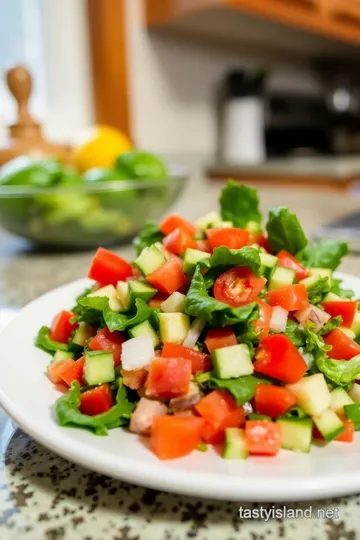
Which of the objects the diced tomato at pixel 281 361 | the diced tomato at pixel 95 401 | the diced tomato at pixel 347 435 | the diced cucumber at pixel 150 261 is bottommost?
the diced tomato at pixel 347 435

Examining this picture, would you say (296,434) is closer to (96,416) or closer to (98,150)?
(96,416)

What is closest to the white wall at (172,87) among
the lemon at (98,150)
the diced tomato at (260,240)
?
the lemon at (98,150)

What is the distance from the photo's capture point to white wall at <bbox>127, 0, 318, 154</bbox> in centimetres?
280

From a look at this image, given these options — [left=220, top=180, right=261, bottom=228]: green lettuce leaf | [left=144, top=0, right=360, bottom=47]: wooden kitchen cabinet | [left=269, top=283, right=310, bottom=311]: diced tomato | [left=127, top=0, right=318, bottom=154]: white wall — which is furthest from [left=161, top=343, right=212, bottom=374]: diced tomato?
[left=127, top=0, right=318, bottom=154]: white wall

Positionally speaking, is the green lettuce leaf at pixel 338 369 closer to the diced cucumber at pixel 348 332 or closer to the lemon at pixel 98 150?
the diced cucumber at pixel 348 332

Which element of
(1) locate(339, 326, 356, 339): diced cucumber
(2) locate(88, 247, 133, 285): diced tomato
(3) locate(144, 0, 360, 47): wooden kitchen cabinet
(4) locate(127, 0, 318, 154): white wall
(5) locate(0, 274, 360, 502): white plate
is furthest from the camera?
(4) locate(127, 0, 318, 154): white wall

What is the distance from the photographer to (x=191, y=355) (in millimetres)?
543

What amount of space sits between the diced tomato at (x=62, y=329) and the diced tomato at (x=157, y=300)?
0.35 ft

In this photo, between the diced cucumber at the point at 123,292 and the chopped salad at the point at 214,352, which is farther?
the diced cucumber at the point at 123,292

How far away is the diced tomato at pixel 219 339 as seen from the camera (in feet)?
1.77

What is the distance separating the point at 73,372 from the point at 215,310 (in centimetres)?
17

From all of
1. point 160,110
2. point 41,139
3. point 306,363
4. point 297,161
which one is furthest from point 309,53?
point 306,363

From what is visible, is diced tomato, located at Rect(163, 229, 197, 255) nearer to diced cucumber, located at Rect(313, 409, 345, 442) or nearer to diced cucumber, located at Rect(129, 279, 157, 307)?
diced cucumber, located at Rect(129, 279, 157, 307)

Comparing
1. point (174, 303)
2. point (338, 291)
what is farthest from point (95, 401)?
point (338, 291)
